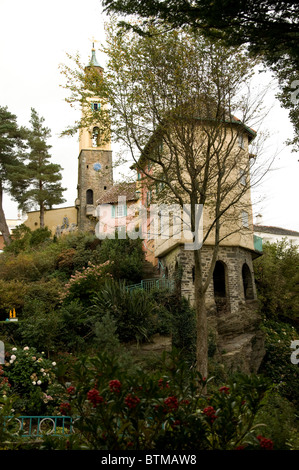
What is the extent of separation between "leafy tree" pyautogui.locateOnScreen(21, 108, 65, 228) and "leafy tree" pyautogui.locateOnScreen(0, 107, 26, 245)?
66 centimetres

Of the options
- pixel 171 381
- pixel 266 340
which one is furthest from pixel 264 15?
pixel 266 340

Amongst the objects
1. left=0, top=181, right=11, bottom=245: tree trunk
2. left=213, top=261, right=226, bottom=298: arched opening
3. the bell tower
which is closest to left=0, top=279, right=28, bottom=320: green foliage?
left=213, top=261, right=226, bottom=298: arched opening

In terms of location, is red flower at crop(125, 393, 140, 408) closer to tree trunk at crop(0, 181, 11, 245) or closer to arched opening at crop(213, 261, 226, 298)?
arched opening at crop(213, 261, 226, 298)

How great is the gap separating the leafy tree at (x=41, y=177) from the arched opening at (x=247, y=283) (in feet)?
69.5

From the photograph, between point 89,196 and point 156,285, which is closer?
point 156,285

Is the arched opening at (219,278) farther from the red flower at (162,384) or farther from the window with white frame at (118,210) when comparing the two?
the red flower at (162,384)

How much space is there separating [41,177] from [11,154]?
353 centimetres

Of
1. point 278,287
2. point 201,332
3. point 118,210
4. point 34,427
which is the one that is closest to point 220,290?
point 278,287

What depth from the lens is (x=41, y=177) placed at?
39.2 meters

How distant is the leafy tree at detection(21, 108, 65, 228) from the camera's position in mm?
39156

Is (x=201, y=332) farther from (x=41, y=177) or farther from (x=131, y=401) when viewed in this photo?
(x=41, y=177)

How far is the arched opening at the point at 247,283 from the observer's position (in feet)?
73.4

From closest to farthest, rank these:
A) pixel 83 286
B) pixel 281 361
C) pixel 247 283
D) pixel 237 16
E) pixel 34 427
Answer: pixel 237 16, pixel 34 427, pixel 83 286, pixel 281 361, pixel 247 283

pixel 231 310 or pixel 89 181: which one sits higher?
pixel 89 181
